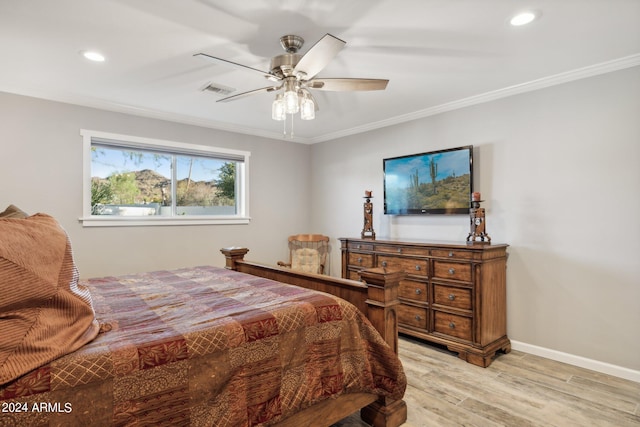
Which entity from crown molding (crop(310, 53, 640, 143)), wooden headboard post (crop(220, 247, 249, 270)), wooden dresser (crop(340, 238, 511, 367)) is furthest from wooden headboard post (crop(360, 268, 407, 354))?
crown molding (crop(310, 53, 640, 143))

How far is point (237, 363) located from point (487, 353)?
2.37 meters

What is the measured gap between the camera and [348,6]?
1.99 m

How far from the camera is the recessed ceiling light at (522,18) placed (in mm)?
2074

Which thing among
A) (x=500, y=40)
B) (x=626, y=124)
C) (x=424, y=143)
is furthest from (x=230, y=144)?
(x=626, y=124)

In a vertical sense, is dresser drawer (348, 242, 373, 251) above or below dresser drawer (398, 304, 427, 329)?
above

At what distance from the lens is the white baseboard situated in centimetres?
266

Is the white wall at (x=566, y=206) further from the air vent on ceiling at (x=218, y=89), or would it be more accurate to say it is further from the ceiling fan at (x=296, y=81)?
the air vent on ceiling at (x=218, y=89)

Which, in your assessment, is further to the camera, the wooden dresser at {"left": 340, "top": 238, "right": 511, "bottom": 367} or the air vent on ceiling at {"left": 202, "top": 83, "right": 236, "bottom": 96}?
the air vent on ceiling at {"left": 202, "top": 83, "right": 236, "bottom": 96}

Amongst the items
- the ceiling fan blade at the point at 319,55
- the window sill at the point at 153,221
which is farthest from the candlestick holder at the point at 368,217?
the ceiling fan blade at the point at 319,55

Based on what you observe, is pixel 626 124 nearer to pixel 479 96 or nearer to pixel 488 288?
pixel 479 96

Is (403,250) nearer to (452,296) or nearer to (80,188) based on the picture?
(452,296)

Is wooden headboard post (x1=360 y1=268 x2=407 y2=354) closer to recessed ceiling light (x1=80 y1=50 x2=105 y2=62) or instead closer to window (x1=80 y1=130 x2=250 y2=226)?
recessed ceiling light (x1=80 y1=50 x2=105 y2=62)

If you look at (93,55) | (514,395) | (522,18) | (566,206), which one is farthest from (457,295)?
(93,55)

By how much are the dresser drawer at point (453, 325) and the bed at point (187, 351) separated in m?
1.25
